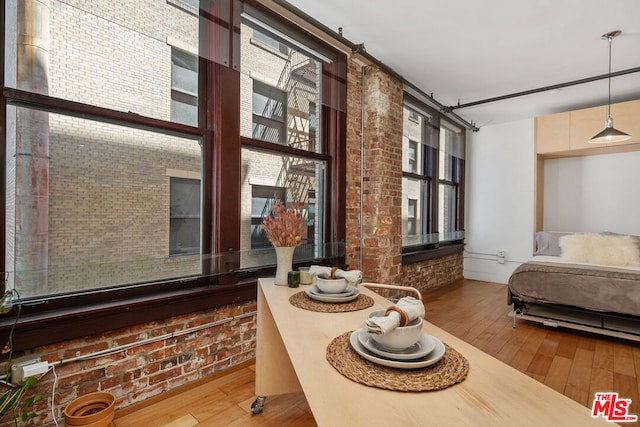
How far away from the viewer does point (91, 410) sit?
63.4 inches

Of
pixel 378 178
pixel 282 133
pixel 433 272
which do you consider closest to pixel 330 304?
pixel 282 133

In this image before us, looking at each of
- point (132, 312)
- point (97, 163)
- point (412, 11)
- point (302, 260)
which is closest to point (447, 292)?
point (302, 260)

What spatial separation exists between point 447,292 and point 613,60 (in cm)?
331

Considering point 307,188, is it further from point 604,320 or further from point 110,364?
point 604,320

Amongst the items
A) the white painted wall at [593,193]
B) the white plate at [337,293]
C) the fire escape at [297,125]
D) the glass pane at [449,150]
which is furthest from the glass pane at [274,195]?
the white painted wall at [593,193]

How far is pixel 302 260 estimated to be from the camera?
285cm

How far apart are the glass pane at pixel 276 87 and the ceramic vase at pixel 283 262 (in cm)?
117

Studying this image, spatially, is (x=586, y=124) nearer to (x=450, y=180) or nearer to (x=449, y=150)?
(x=449, y=150)

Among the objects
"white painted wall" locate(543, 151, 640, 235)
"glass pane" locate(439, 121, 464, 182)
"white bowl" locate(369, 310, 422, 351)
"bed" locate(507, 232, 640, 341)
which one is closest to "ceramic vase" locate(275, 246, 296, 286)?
"white bowl" locate(369, 310, 422, 351)

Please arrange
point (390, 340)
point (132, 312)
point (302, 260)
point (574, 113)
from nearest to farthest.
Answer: point (390, 340)
point (132, 312)
point (302, 260)
point (574, 113)

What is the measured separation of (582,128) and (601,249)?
5.88 feet

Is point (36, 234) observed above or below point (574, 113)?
below

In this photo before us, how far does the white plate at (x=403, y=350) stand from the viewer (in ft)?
2.77

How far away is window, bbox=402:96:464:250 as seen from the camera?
4.28 meters
